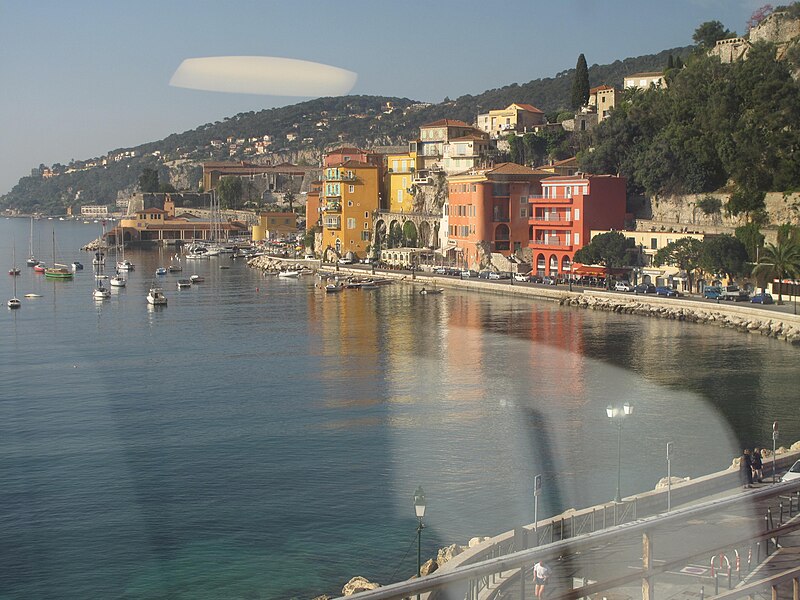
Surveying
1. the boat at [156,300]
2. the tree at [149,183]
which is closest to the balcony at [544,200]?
the boat at [156,300]

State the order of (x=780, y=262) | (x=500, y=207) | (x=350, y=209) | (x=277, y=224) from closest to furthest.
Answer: (x=780, y=262)
(x=500, y=207)
(x=350, y=209)
(x=277, y=224)

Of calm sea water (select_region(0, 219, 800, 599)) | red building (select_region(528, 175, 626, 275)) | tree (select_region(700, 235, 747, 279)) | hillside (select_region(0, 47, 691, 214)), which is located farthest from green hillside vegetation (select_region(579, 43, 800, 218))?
hillside (select_region(0, 47, 691, 214))

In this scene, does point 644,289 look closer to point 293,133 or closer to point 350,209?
point 350,209

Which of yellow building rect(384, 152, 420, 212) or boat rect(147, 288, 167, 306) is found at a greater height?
yellow building rect(384, 152, 420, 212)

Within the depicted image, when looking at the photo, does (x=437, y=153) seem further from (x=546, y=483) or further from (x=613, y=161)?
(x=546, y=483)

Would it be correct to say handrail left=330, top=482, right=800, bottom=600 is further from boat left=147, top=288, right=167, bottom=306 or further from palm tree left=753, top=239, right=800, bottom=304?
boat left=147, top=288, right=167, bottom=306

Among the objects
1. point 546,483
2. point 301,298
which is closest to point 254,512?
point 546,483

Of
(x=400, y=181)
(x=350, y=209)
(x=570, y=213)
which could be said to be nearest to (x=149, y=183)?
(x=350, y=209)
